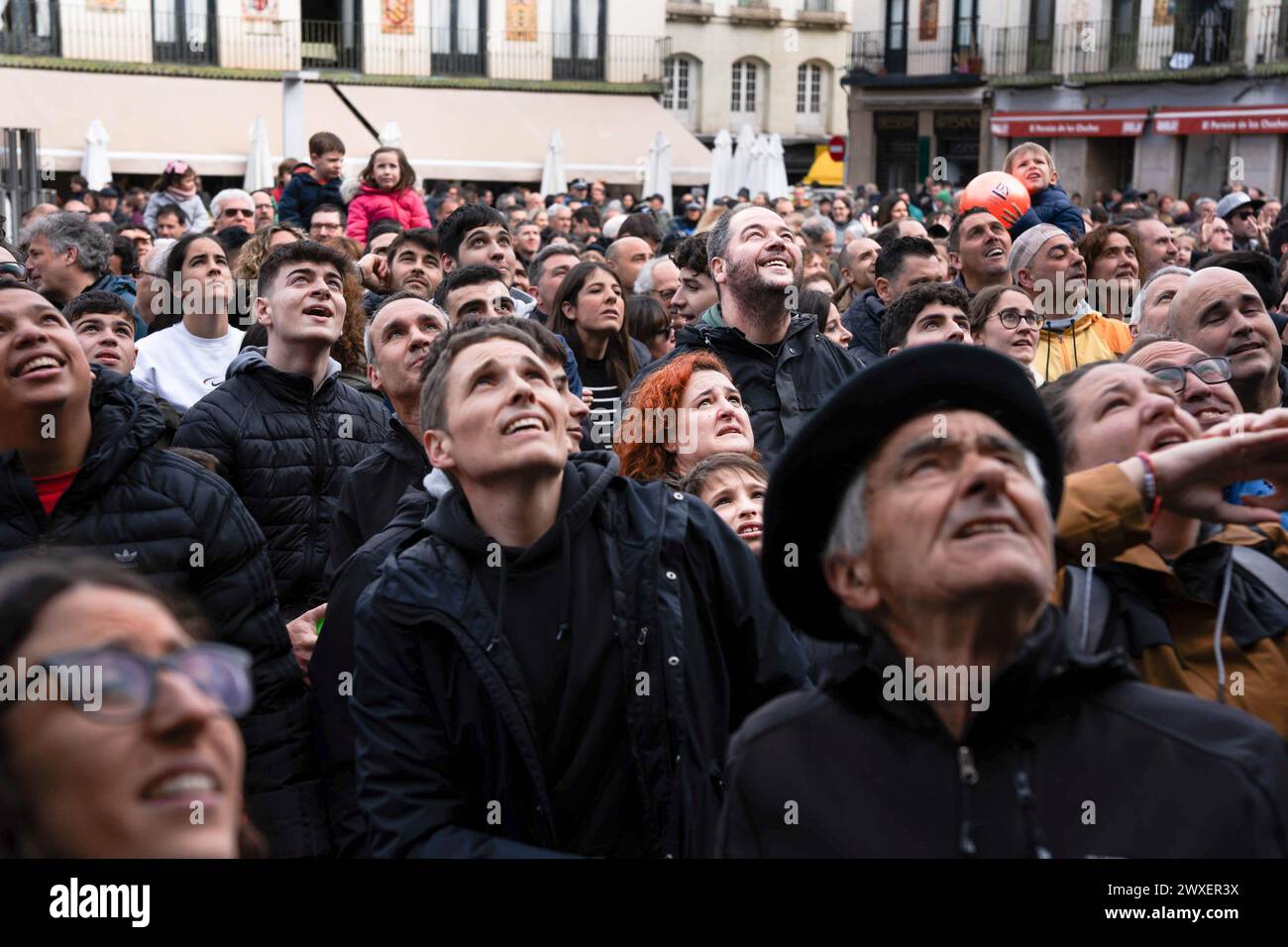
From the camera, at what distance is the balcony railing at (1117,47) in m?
34.3

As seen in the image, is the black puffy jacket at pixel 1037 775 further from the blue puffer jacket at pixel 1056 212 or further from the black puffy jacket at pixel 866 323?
the blue puffer jacket at pixel 1056 212

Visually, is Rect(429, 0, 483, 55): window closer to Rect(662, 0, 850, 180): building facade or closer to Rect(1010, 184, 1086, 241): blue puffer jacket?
Rect(662, 0, 850, 180): building facade

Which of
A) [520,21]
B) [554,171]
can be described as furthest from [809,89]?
[554,171]

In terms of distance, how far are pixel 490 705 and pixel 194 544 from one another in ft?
3.92

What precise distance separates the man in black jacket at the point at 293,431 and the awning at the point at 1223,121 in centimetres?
3093

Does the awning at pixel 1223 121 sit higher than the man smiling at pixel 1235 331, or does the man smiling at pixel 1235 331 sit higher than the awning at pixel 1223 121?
the awning at pixel 1223 121

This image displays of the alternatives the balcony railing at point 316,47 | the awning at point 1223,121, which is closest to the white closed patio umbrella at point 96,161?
the balcony railing at point 316,47

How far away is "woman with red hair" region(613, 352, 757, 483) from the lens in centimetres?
488

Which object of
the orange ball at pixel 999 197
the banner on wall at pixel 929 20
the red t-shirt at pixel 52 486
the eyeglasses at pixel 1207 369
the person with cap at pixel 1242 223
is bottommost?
the red t-shirt at pixel 52 486

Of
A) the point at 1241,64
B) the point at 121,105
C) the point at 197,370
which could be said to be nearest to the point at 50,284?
the point at 197,370

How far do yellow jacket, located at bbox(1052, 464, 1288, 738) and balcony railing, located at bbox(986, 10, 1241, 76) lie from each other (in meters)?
33.8

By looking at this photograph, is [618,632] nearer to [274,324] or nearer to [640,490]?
[640,490]

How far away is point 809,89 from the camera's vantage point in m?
47.1

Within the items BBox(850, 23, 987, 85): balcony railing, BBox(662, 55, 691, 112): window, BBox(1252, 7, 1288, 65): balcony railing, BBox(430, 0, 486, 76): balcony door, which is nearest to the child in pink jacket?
BBox(430, 0, 486, 76): balcony door
